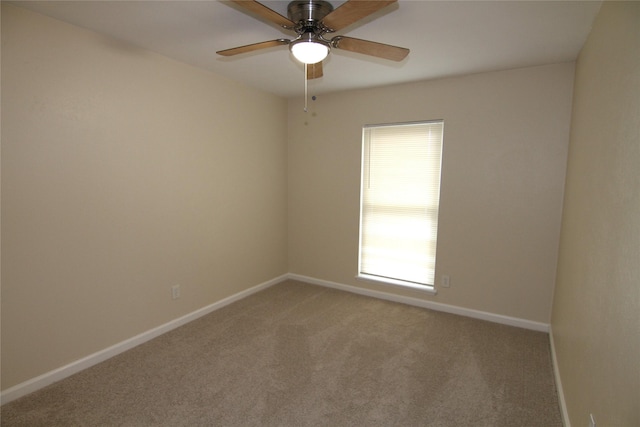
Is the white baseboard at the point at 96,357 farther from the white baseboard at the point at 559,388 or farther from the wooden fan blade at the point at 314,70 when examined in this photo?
the white baseboard at the point at 559,388

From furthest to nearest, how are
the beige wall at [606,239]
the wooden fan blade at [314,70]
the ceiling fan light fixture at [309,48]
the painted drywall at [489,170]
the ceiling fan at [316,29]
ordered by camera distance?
the painted drywall at [489,170], the wooden fan blade at [314,70], the ceiling fan light fixture at [309,48], the ceiling fan at [316,29], the beige wall at [606,239]

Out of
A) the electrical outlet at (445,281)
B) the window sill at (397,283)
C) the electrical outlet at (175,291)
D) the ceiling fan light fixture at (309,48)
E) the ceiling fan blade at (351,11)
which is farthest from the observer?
the window sill at (397,283)

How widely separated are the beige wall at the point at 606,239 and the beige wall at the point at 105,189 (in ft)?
9.88

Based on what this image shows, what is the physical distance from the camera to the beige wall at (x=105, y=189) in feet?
6.70

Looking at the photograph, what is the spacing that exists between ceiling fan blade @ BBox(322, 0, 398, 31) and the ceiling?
0.25m

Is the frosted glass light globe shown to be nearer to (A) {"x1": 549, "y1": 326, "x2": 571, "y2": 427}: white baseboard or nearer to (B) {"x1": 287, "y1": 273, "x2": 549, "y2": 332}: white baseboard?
(A) {"x1": 549, "y1": 326, "x2": 571, "y2": 427}: white baseboard

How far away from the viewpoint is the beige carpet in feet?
6.40

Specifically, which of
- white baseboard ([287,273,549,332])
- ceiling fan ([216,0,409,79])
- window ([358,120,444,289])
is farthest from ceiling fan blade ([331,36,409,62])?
white baseboard ([287,273,549,332])

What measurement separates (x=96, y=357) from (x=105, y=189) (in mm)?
1282

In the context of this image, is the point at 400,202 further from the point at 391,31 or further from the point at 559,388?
the point at 559,388

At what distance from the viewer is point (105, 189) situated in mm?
2461

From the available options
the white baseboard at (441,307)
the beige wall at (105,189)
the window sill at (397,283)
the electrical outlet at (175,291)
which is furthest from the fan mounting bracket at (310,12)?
the white baseboard at (441,307)

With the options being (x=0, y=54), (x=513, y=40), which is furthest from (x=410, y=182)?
(x=0, y=54)

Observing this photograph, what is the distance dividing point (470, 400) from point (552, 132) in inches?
90.4
